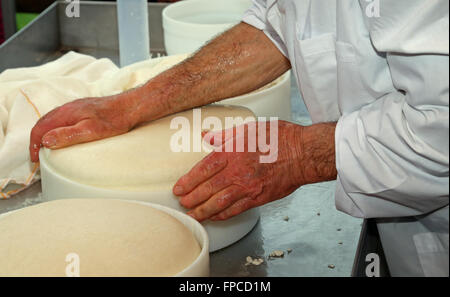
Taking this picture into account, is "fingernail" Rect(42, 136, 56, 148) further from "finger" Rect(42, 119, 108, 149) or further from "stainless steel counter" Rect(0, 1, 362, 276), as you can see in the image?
"stainless steel counter" Rect(0, 1, 362, 276)

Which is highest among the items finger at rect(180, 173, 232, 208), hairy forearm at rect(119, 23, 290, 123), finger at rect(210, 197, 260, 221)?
hairy forearm at rect(119, 23, 290, 123)

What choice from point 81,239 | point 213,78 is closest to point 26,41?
point 213,78

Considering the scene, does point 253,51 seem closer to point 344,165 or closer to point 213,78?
point 213,78

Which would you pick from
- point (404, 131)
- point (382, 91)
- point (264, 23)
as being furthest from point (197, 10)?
point (404, 131)

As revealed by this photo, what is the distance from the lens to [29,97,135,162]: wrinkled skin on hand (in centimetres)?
175

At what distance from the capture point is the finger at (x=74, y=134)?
5.69 ft

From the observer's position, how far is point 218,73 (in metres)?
1.94

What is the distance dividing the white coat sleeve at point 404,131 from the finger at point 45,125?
2.55 ft

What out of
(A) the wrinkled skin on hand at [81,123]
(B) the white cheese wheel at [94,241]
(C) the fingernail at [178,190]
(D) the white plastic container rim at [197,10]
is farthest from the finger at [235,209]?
(D) the white plastic container rim at [197,10]

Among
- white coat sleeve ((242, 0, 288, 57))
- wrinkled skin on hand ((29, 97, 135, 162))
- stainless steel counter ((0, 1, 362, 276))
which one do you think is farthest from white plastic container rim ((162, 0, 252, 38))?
wrinkled skin on hand ((29, 97, 135, 162))

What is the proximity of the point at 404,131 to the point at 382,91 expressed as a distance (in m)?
0.18

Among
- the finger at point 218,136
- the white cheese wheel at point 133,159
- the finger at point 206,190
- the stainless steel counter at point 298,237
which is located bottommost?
the stainless steel counter at point 298,237

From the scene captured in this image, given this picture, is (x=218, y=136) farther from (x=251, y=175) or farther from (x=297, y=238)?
(x=297, y=238)

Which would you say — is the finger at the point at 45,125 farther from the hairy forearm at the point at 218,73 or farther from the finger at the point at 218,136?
the finger at the point at 218,136
